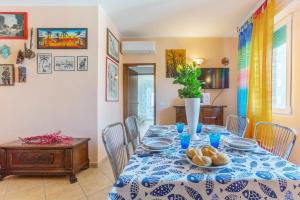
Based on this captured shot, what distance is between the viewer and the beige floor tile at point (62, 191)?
2.16m

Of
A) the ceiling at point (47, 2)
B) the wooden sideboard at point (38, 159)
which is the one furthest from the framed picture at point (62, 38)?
the wooden sideboard at point (38, 159)

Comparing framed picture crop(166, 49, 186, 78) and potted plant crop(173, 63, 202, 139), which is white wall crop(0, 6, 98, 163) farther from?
framed picture crop(166, 49, 186, 78)

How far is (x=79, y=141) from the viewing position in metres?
2.79

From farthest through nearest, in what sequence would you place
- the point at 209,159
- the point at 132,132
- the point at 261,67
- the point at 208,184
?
the point at 261,67 < the point at 132,132 < the point at 209,159 < the point at 208,184

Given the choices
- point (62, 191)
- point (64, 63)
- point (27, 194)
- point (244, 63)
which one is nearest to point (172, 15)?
point (244, 63)

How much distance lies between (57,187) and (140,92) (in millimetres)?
6912

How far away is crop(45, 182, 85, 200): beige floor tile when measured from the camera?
216 cm

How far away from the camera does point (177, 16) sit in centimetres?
356

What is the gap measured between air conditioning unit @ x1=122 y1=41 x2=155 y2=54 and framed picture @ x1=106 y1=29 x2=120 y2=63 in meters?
0.22

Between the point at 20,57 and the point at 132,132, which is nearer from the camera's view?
the point at 132,132

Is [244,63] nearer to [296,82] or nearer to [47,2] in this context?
[296,82]

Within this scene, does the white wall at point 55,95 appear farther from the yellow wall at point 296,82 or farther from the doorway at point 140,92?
the yellow wall at point 296,82

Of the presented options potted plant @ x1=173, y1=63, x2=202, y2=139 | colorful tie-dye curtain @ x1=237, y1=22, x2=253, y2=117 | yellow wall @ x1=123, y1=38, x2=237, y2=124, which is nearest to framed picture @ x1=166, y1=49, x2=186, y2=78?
yellow wall @ x1=123, y1=38, x2=237, y2=124

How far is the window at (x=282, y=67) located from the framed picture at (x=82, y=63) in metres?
2.97
